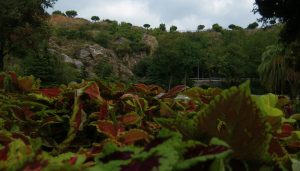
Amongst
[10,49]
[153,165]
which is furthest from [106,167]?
[10,49]

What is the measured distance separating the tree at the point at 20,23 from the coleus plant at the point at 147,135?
26.3 meters

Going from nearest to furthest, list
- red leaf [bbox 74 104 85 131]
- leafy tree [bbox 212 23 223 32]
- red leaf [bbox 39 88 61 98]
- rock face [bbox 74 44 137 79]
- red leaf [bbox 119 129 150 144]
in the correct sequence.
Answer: red leaf [bbox 119 129 150 144] < red leaf [bbox 74 104 85 131] < red leaf [bbox 39 88 61 98] < rock face [bbox 74 44 137 79] < leafy tree [bbox 212 23 223 32]

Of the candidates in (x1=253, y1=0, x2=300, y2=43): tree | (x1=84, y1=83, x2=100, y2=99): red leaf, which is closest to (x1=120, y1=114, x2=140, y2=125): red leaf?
(x1=84, y1=83, x2=100, y2=99): red leaf

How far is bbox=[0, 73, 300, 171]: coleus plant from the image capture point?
60cm

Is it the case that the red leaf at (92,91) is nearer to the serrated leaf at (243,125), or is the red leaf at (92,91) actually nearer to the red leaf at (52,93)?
the red leaf at (52,93)

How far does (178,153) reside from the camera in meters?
0.60

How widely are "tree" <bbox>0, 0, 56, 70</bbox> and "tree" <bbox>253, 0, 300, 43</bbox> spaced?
12374mm

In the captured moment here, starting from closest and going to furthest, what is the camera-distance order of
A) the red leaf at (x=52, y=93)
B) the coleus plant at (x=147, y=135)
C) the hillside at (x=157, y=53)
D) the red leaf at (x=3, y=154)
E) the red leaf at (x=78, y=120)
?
the coleus plant at (x=147, y=135) → the red leaf at (x=3, y=154) → the red leaf at (x=78, y=120) → the red leaf at (x=52, y=93) → the hillside at (x=157, y=53)

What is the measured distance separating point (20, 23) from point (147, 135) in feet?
92.6

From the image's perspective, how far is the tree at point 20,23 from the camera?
26.9m

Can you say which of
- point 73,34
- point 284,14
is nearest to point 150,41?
point 73,34

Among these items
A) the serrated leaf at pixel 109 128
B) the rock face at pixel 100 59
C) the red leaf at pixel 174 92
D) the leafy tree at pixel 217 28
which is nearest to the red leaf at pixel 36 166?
the serrated leaf at pixel 109 128

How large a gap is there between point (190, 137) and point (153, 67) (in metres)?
63.9

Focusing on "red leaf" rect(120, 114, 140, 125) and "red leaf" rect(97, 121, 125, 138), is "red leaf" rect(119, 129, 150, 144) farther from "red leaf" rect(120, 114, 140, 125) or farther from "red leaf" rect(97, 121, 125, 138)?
"red leaf" rect(120, 114, 140, 125)
